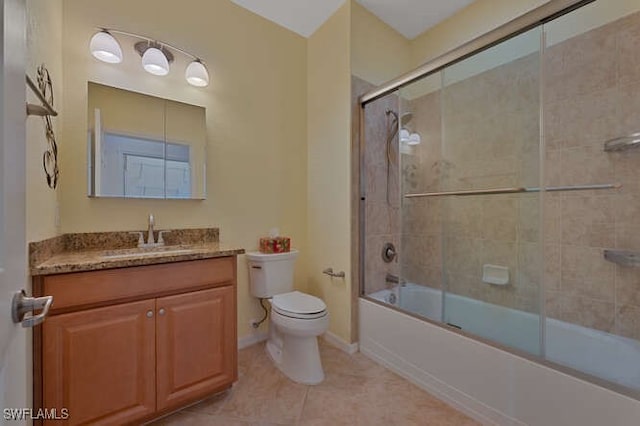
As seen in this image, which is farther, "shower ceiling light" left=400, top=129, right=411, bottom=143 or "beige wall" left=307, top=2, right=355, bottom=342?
"shower ceiling light" left=400, top=129, right=411, bottom=143

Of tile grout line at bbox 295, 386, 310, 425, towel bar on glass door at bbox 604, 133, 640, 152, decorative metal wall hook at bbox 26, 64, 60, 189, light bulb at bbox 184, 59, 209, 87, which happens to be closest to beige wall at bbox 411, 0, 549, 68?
towel bar on glass door at bbox 604, 133, 640, 152

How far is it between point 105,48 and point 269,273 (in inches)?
68.3

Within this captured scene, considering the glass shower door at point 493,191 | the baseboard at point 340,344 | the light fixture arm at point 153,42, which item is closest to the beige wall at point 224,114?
the light fixture arm at point 153,42

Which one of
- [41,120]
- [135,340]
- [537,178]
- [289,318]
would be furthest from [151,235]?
[537,178]

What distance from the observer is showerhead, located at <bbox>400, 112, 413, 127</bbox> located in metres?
2.38

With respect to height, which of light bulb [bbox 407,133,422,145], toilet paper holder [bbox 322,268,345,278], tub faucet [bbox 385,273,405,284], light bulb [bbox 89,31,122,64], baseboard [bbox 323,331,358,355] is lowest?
baseboard [bbox 323,331,358,355]

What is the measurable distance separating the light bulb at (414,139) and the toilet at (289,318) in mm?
1425

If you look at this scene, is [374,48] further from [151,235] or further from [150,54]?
[151,235]

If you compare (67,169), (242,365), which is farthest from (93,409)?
(67,169)

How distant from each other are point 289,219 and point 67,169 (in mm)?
1520

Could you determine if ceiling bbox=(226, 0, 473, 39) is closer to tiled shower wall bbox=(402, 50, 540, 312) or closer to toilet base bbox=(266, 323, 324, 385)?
tiled shower wall bbox=(402, 50, 540, 312)

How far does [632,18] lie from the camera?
1.58 meters

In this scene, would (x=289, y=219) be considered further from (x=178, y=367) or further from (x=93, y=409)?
(x=93, y=409)

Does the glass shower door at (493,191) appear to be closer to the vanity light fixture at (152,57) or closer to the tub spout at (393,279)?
the tub spout at (393,279)
